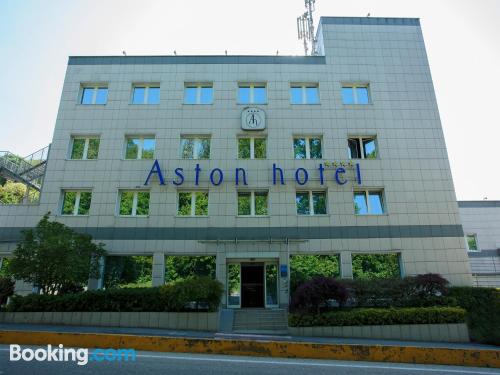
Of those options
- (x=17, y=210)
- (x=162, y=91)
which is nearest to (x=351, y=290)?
(x=162, y=91)

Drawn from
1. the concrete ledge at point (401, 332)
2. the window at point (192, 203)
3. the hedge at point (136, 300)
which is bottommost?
the concrete ledge at point (401, 332)

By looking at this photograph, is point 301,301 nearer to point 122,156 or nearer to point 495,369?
point 495,369

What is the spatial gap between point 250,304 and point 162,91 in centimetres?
1458

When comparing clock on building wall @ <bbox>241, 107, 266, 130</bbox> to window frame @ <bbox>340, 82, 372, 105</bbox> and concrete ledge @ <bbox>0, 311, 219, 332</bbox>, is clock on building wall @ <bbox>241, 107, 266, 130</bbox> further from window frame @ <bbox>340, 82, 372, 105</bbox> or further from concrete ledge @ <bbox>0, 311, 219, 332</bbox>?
concrete ledge @ <bbox>0, 311, 219, 332</bbox>

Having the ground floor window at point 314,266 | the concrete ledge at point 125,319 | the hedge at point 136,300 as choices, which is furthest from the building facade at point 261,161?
the concrete ledge at point 125,319

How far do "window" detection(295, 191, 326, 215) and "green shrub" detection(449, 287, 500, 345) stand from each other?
24.8 ft

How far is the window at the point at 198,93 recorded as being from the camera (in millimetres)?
20531

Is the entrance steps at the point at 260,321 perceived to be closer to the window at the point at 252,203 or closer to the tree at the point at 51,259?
the window at the point at 252,203

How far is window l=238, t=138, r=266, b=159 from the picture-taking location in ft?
63.5

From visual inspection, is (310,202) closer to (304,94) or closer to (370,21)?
(304,94)

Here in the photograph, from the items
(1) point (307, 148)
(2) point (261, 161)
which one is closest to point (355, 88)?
(1) point (307, 148)

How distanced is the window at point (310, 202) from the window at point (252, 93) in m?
6.78

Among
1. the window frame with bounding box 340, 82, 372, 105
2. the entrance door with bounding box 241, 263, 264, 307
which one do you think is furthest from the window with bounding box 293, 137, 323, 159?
the entrance door with bounding box 241, 263, 264, 307

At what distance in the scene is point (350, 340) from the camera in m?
12.1
